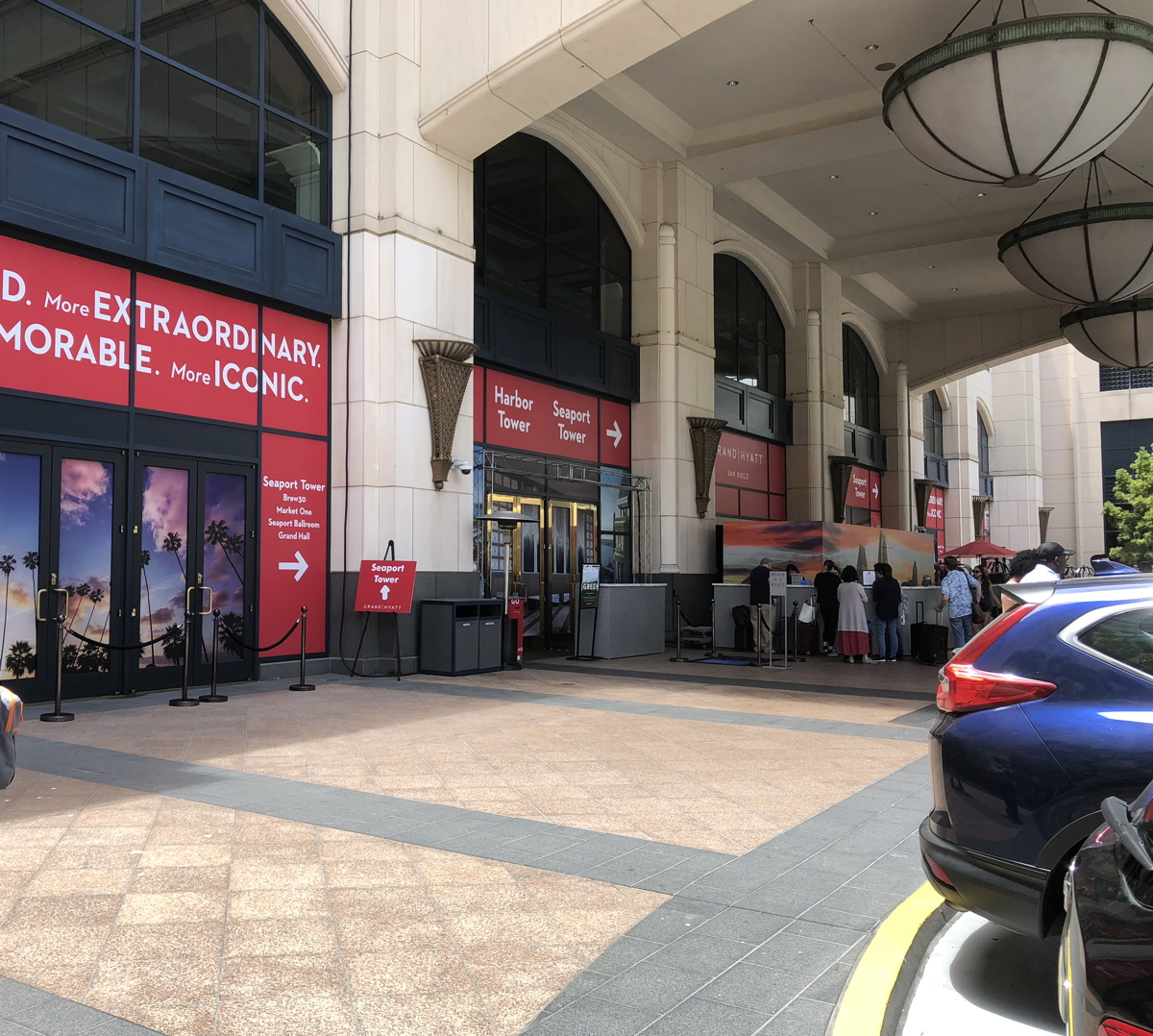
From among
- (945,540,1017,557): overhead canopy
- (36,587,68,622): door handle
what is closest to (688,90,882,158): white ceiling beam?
(945,540,1017,557): overhead canopy

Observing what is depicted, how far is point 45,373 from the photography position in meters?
10.4

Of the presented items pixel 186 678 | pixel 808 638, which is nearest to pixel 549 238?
pixel 808 638

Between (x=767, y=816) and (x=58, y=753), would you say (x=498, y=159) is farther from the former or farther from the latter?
(x=767, y=816)

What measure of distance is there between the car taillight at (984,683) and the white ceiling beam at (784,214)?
62.6 ft

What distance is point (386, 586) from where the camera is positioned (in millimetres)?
13047

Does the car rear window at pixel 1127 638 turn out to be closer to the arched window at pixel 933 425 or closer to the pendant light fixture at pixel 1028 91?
the pendant light fixture at pixel 1028 91

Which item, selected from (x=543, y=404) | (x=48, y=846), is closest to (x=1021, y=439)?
(x=543, y=404)

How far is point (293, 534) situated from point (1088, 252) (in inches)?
556

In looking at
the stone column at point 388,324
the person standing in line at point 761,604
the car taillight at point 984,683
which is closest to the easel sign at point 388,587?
the stone column at point 388,324

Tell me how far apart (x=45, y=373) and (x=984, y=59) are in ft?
37.9

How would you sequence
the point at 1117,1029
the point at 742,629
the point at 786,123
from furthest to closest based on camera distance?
the point at 742,629, the point at 786,123, the point at 1117,1029

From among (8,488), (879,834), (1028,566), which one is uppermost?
(8,488)

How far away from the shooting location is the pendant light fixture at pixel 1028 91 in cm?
1204

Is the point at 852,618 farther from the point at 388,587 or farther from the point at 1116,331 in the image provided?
the point at 1116,331
